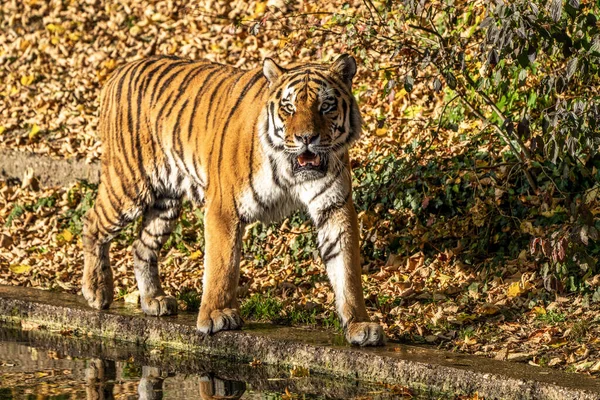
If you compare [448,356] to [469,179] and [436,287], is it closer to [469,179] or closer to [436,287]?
[436,287]

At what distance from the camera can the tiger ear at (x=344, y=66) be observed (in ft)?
19.4

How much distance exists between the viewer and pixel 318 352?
5.66m

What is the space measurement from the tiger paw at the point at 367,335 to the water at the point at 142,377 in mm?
314

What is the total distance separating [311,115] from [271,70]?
0.48 meters

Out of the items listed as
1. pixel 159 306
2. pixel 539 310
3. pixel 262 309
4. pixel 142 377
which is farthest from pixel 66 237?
pixel 539 310

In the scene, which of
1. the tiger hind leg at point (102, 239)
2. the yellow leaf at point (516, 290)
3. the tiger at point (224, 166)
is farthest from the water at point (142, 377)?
the yellow leaf at point (516, 290)

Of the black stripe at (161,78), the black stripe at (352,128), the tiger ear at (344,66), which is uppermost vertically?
the black stripe at (161,78)

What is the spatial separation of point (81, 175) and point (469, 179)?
12.3 feet

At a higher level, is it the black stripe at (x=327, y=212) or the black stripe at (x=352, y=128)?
the black stripe at (x=352, y=128)

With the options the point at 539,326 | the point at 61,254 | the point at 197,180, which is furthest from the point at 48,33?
the point at 539,326

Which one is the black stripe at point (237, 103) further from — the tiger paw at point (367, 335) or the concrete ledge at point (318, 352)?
the tiger paw at point (367, 335)

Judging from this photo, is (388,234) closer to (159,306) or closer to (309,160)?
(159,306)

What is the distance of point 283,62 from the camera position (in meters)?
9.95

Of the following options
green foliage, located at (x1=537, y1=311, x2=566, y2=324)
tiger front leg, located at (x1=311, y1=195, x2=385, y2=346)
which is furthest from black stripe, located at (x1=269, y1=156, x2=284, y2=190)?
green foliage, located at (x1=537, y1=311, x2=566, y2=324)
